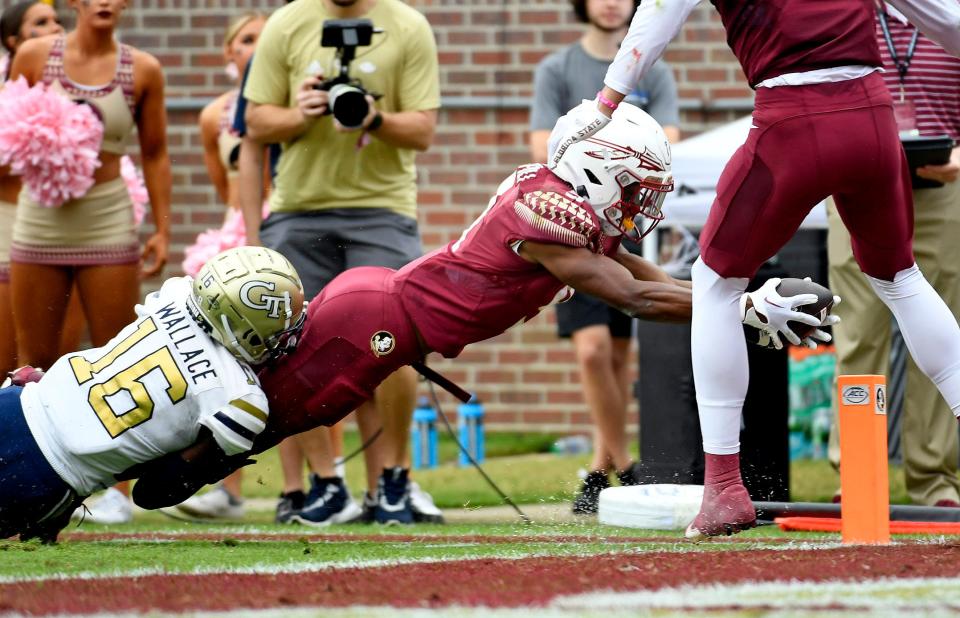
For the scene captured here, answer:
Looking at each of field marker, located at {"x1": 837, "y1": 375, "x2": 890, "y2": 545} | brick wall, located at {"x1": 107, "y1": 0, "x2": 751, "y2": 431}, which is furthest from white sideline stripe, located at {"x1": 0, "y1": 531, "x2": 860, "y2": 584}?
brick wall, located at {"x1": 107, "y1": 0, "x2": 751, "y2": 431}

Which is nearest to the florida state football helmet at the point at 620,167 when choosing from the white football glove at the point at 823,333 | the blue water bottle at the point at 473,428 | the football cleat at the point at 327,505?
the white football glove at the point at 823,333

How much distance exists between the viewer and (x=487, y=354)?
1105cm

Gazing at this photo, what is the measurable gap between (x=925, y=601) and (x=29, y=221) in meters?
4.76

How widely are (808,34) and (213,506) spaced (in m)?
3.76

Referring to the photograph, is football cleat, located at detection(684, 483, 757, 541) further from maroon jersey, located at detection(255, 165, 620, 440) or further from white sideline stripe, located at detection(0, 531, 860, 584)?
maroon jersey, located at detection(255, 165, 620, 440)

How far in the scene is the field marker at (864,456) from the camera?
14.4 feet

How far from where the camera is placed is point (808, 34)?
14.1 ft

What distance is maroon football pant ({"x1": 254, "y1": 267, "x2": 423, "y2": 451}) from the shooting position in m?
4.95

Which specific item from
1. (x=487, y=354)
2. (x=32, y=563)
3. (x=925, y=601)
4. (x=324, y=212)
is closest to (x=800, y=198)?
(x=925, y=601)

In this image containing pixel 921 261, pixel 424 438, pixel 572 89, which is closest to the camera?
pixel 921 261

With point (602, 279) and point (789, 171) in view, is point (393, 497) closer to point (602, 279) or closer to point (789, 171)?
point (602, 279)

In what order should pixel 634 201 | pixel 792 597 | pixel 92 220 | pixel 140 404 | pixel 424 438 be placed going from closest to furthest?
1. pixel 792 597
2. pixel 140 404
3. pixel 634 201
4. pixel 92 220
5. pixel 424 438

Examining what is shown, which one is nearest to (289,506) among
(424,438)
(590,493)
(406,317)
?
(590,493)

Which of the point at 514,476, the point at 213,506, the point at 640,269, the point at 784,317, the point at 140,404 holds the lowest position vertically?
the point at 514,476
